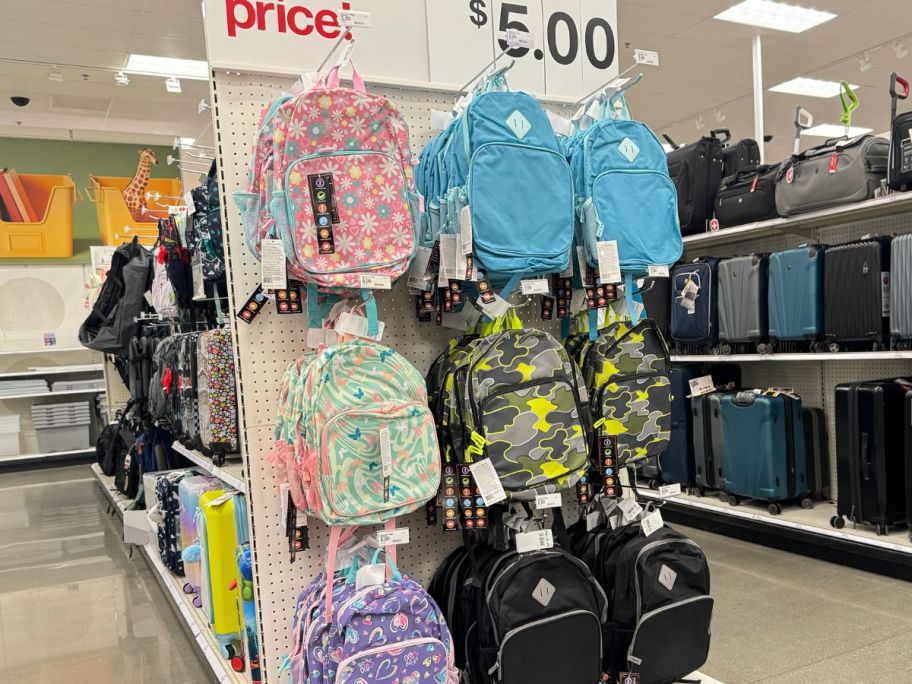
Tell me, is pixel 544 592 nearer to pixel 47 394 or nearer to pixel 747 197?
pixel 747 197

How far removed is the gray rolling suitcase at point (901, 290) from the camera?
334cm

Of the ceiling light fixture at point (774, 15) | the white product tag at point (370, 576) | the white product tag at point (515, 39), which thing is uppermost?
the ceiling light fixture at point (774, 15)

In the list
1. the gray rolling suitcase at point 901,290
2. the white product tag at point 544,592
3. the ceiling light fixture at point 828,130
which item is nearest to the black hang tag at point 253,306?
the white product tag at point 544,592

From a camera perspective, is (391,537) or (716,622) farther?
(716,622)

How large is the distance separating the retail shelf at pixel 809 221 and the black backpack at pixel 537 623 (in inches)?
104

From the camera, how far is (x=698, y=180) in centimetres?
465

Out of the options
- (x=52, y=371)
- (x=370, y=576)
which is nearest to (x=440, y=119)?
(x=370, y=576)

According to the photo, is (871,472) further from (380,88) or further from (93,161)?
(93,161)

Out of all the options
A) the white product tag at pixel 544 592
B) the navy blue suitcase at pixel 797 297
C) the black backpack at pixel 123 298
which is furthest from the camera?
the black backpack at pixel 123 298

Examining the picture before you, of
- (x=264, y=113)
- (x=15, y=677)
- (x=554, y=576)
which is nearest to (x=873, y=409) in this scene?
(x=554, y=576)

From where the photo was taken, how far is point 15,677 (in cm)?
308

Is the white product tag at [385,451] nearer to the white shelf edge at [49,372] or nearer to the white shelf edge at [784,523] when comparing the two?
the white shelf edge at [784,523]

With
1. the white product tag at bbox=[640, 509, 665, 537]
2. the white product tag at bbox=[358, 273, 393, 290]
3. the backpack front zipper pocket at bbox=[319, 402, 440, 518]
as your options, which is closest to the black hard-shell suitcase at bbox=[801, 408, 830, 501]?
the white product tag at bbox=[640, 509, 665, 537]

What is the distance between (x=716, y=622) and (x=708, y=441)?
1.48 m
